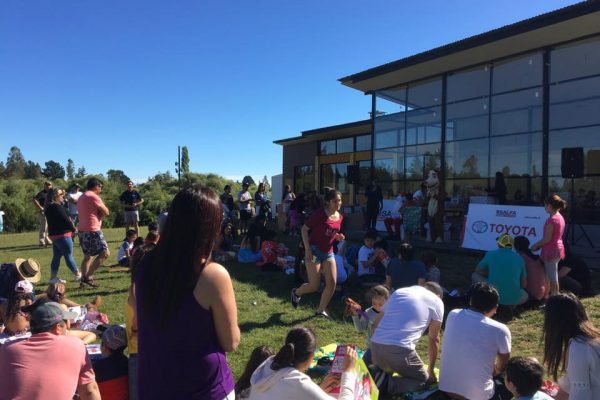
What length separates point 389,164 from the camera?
50.8ft

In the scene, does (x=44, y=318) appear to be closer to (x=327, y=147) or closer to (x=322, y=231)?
(x=322, y=231)

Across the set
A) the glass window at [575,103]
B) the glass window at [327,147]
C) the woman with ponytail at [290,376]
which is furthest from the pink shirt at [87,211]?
the glass window at [327,147]

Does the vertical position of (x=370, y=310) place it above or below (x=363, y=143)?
below

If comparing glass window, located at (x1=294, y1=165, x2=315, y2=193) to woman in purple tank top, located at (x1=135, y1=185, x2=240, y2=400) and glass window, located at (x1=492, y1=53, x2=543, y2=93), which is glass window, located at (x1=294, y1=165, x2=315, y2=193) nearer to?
glass window, located at (x1=492, y1=53, x2=543, y2=93)

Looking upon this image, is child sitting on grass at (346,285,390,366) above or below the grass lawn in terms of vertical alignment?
above

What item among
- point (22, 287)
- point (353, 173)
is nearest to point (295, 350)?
point (22, 287)

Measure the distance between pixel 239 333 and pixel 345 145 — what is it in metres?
20.8

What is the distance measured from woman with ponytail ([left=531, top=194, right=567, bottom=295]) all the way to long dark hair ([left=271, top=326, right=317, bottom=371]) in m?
4.59

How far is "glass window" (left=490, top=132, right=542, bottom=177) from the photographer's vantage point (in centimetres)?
1264

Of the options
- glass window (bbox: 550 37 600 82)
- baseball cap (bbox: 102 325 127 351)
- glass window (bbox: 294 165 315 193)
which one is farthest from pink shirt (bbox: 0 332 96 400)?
glass window (bbox: 294 165 315 193)

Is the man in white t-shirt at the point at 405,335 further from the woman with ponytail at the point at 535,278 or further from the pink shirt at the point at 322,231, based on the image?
the woman with ponytail at the point at 535,278

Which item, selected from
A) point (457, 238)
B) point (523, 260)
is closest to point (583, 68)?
point (457, 238)

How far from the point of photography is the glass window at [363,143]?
68.0ft

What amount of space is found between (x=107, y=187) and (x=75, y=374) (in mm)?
26517
